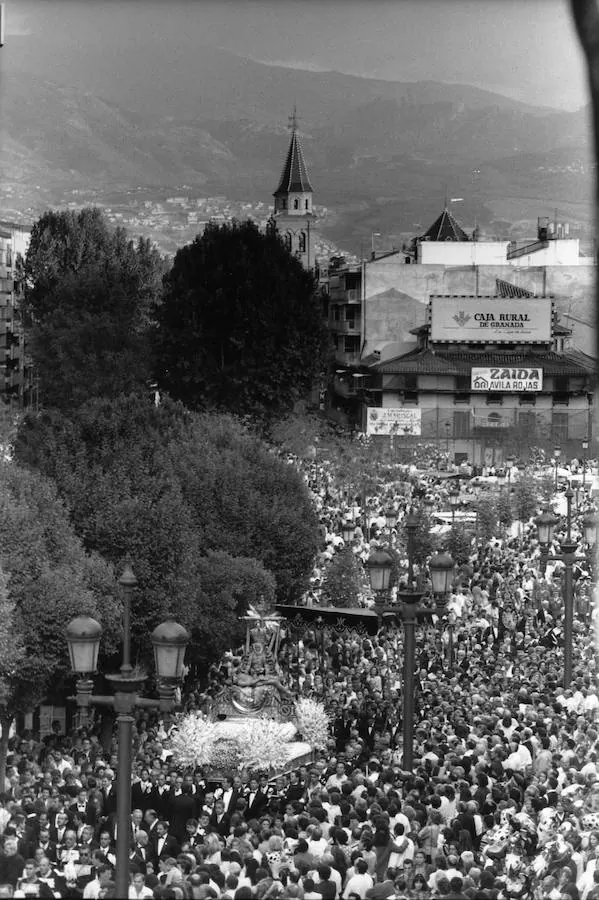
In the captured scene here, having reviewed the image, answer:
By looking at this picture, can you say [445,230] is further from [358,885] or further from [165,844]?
[358,885]

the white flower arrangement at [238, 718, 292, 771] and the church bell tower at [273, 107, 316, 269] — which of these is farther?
the church bell tower at [273, 107, 316, 269]

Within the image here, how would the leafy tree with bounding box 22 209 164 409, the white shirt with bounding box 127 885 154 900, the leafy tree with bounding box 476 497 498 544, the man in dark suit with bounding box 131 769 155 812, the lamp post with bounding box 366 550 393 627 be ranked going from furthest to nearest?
the leafy tree with bounding box 22 209 164 409 < the leafy tree with bounding box 476 497 498 544 < the lamp post with bounding box 366 550 393 627 < the man in dark suit with bounding box 131 769 155 812 < the white shirt with bounding box 127 885 154 900

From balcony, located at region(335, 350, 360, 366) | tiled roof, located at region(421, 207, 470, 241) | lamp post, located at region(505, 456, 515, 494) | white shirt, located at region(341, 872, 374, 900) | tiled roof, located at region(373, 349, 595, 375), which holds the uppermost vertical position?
tiled roof, located at region(421, 207, 470, 241)

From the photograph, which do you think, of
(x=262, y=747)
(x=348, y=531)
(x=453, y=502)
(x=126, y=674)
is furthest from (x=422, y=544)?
(x=126, y=674)

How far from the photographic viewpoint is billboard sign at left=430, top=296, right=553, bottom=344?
322 feet

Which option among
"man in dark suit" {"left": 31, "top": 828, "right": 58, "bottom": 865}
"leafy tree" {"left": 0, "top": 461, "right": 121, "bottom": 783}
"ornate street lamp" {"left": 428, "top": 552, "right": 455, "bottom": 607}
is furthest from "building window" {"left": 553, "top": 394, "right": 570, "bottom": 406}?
"man in dark suit" {"left": 31, "top": 828, "right": 58, "bottom": 865}

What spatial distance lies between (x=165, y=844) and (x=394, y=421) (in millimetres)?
71058

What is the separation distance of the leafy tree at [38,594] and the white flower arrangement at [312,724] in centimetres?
364

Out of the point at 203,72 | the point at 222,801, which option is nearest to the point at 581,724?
the point at 222,801

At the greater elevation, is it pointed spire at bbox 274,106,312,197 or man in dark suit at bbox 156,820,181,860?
pointed spire at bbox 274,106,312,197

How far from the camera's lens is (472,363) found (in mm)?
97688

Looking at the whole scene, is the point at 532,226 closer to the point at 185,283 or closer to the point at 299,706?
the point at 185,283

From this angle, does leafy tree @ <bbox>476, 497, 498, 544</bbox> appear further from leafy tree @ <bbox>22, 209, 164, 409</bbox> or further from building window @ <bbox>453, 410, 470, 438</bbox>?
building window @ <bbox>453, 410, 470, 438</bbox>

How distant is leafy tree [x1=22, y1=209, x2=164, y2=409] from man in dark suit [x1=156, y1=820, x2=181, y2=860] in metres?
54.3
